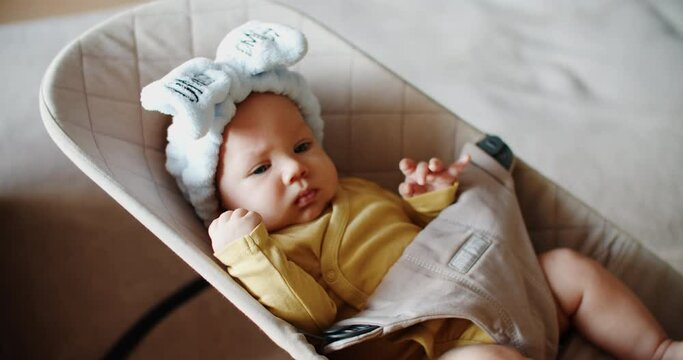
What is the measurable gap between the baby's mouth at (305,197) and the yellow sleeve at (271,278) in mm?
150

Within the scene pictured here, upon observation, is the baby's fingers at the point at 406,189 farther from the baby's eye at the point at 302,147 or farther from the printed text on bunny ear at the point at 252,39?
the printed text on bunny ear at the point at 252,39

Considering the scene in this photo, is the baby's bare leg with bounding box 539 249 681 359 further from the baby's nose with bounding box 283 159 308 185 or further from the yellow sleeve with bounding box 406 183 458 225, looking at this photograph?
the baby's nose with bounding box 283 159 308 185

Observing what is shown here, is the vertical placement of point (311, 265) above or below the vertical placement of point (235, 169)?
below

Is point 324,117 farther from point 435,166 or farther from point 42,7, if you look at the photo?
point 42,7

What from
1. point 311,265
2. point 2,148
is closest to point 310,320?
point 311,265

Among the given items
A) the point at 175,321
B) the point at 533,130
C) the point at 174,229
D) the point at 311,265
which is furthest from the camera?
the point at 175,321

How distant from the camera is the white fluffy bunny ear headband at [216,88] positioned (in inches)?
32.0

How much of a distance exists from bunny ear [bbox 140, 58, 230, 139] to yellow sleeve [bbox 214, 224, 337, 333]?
0.50 ft

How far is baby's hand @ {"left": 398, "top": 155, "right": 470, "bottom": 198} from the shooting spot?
96 centimetres

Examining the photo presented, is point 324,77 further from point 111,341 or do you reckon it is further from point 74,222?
point 111,341

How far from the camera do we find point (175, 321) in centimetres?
129

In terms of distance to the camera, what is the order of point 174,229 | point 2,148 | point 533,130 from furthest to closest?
point 2,148 < point 533,130 < point 174,229

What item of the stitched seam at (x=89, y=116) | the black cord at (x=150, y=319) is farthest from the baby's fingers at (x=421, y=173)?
the black cord at (x=150, y=319)

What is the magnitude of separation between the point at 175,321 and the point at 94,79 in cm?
56
